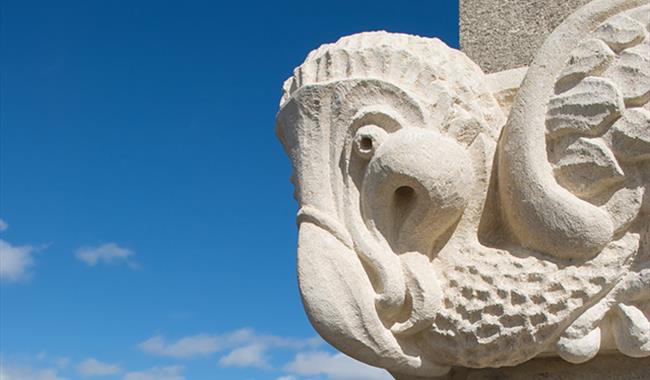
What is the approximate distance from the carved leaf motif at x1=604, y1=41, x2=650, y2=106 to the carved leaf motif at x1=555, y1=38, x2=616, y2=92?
34 millimetres

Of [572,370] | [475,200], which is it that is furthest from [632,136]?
[572,370]

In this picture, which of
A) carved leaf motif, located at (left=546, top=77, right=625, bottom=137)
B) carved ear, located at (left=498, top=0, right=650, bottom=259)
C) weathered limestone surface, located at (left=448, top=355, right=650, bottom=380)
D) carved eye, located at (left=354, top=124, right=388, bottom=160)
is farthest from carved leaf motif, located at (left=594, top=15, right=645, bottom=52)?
weathered limestone surface, located at (left=448, top=355, right=650, bottom=380)

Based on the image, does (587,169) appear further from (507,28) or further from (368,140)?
(507,28)

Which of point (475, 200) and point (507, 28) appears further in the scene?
point (507, 28)

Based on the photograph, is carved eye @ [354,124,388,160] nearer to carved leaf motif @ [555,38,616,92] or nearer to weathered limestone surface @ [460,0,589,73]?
carved leaf motif @ [555,38,616,92]

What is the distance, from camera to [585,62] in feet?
8.02

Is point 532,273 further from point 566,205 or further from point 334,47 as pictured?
point 334,47

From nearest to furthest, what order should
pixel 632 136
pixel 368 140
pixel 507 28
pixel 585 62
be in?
pixel 632 136 → pixel 585 62 → pixel 368 140 → pixel 507 28

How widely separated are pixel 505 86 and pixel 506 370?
875 millimetres

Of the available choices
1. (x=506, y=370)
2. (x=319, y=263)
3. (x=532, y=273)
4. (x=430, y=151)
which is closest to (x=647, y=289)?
(x=532, y=273)

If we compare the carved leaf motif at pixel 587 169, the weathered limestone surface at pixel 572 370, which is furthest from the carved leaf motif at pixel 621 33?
the weathered limestone surface at pixel 572 370

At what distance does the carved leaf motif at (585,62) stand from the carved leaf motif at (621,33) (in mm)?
21

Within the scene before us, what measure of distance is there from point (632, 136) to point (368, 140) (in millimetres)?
730

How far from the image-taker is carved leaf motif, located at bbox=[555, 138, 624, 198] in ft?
7.77
